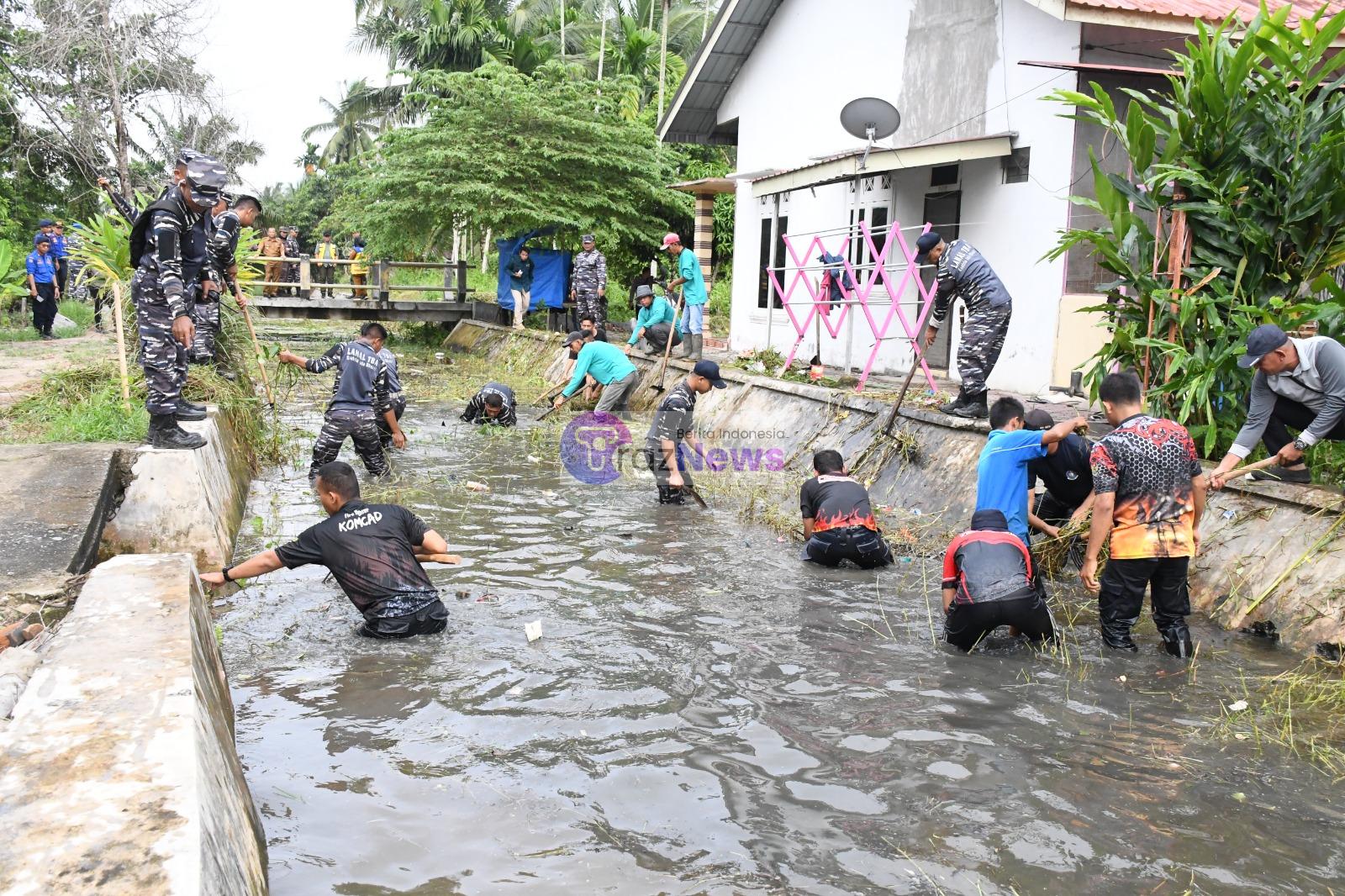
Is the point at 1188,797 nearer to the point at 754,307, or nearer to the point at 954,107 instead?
the point at 954,107

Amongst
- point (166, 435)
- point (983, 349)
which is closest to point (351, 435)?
point (166, 435)

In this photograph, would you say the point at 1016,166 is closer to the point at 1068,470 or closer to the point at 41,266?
the point at 1068,470

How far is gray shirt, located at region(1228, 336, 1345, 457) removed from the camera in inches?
235

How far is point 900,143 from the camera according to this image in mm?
13477

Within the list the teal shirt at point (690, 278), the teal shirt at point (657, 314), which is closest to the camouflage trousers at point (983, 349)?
the teal shirt at point (690, 278)

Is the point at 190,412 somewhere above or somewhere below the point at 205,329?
below

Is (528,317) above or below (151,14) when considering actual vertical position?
below

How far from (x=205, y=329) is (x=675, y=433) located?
4228 millimetres

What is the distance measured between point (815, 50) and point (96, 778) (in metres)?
14.8

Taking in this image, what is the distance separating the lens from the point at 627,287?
2741 cm

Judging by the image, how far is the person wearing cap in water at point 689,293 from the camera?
14719 mm

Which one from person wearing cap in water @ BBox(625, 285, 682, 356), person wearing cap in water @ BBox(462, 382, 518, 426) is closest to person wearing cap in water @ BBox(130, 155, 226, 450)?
person wearing cap in water @ BBox(462, 382, 518, 426)

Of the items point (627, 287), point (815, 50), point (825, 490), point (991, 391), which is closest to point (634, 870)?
point (825, 490)

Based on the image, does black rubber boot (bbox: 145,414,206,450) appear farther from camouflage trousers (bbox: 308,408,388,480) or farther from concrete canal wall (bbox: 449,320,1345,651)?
concrete canal wall (bbox: 449,320,1345,651)
